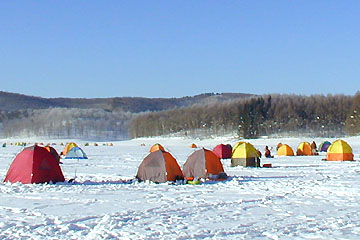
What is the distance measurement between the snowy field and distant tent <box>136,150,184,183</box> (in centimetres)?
84

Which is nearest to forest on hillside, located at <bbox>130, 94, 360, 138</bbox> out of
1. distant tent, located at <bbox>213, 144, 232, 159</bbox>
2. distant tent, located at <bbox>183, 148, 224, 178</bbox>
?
distant tent, located at <bbox>213, 144, 232, 159</bbox>

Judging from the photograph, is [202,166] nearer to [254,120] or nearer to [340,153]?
[340,153]

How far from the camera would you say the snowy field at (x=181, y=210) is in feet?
30.2

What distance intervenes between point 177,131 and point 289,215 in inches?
4659

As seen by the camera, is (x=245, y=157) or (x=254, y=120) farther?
(x=254, y=120)

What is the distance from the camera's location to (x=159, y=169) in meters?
18.0

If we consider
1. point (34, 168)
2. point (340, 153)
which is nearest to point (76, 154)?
point (340, 153)

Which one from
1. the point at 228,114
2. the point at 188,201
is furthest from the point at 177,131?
the point at 188,201

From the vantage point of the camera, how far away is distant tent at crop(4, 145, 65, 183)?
1727cm

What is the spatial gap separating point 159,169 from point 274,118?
8982 centimetres

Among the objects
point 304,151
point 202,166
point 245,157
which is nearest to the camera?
point 202,166

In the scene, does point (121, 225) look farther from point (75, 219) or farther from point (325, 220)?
point (325, 220)

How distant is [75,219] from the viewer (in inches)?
411

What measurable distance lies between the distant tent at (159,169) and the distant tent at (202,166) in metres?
1.31
